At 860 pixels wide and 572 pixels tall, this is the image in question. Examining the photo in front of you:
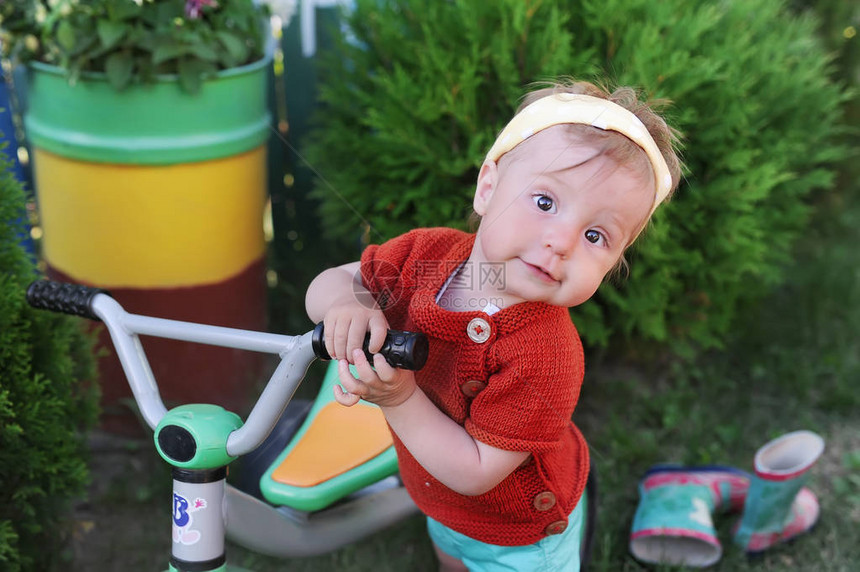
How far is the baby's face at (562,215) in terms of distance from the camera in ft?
4.03

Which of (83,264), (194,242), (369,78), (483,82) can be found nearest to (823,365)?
(483,82)

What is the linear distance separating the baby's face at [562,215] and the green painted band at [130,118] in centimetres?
134

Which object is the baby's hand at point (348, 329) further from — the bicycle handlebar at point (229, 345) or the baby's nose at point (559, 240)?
the baby's nose at point (559, 240)

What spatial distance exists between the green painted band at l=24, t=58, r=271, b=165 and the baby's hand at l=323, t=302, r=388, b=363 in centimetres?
131

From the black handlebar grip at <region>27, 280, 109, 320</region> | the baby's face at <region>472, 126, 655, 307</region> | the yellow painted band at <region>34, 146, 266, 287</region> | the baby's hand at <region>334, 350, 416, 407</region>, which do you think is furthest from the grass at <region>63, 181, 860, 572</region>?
the baby's face at <region>472, 126, 655, 307</region>

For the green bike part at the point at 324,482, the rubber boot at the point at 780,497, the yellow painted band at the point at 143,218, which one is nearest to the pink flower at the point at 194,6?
the yellow painted band at the point at 143,218

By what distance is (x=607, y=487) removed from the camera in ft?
8.30

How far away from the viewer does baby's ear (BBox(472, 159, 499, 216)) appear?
136 cm

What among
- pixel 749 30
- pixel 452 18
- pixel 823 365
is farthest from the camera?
pixel 823 365

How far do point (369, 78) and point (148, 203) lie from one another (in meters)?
0.75

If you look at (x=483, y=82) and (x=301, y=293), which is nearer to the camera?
(x=483, y=82)

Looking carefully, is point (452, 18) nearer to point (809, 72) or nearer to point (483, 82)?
point (483, 82)

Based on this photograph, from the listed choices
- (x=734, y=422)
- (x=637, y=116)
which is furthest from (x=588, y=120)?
(x=734, y=422)

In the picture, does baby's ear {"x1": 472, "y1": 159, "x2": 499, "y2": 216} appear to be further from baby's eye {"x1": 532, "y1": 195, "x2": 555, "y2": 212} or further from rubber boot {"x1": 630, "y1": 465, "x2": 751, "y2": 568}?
rubber boot {"x1": 630, "y1": 465, "x2": 751, "y2": 568}
